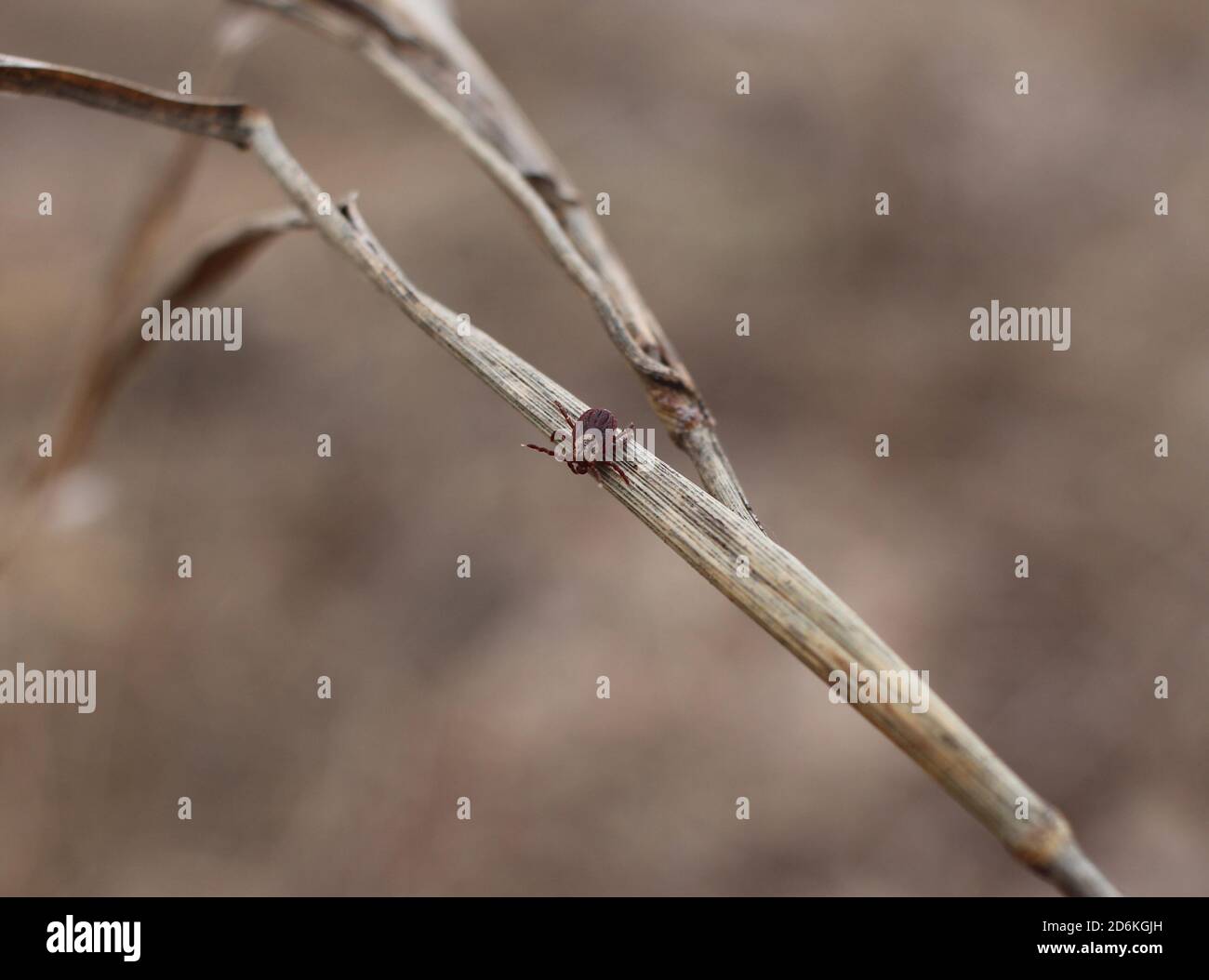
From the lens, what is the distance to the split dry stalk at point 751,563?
744 mm

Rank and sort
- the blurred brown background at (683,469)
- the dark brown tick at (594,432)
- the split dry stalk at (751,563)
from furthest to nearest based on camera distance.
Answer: the blurred brown background at (683,469) → the dark brown tick at (594,432) → the split dry stalk at (751,563)

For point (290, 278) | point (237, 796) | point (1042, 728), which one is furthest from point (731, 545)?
point (290, 278)

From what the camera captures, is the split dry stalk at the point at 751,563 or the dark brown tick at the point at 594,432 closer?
the split dry stalk at the point at 751,563

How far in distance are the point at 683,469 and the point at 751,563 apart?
3074 mm

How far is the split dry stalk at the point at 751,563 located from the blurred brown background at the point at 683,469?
1.55m

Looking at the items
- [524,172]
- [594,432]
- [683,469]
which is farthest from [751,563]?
[683,469]

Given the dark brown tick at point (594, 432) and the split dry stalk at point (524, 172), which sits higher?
the split dry stalk at point (524, 172)

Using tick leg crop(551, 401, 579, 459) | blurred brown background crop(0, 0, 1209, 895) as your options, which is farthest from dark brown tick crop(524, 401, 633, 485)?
blurred brown background crop(0, 0, 1209, 895)

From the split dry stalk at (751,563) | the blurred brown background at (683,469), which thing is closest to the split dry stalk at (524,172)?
the split dry stalk at (751,563)

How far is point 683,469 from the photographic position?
391 centimetres

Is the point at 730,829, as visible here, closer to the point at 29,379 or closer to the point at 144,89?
the point at 144,89

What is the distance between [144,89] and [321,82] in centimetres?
495

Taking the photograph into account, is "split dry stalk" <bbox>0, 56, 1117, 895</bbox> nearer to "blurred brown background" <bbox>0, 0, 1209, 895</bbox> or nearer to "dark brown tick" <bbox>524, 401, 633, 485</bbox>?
"dark brown tick" <bbox>524, 401, 633, 485</bbox>

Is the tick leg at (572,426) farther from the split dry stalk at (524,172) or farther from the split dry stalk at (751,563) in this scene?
the split dry stalk at (524,172)
